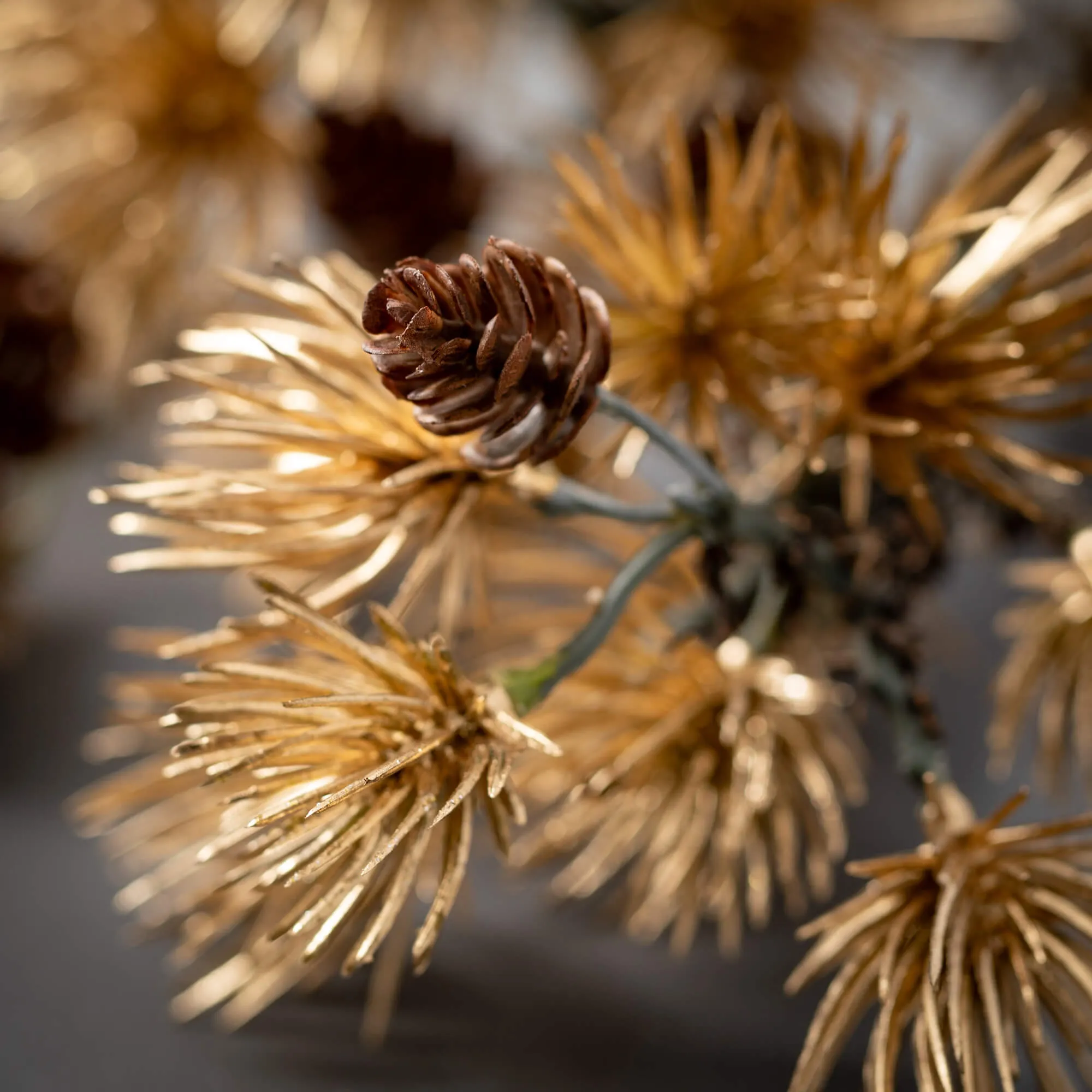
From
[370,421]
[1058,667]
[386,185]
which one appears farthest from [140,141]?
[1058,667]

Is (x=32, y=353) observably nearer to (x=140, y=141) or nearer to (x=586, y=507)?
(x=140, y=141)

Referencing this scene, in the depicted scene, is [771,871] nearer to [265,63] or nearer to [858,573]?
[858,573]

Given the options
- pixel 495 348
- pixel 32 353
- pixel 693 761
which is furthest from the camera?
pixel 32 353

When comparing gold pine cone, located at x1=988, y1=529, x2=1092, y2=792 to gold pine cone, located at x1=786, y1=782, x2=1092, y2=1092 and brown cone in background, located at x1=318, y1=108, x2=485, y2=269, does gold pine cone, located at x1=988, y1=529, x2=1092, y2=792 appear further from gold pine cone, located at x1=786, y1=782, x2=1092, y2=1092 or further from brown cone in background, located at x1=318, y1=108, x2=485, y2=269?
brown cone in background, located at x1=318, y1=108, x2=485, y2=269

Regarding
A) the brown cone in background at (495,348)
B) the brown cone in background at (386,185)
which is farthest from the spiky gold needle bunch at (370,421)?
the brown cone in background at (386,185)

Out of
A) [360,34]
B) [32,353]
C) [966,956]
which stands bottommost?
[966,956]

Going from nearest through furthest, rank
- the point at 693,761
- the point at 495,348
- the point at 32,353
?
the point at 495,348, the point at 693,761, the point at 32,353

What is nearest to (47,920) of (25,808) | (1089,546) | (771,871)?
(25,808)
